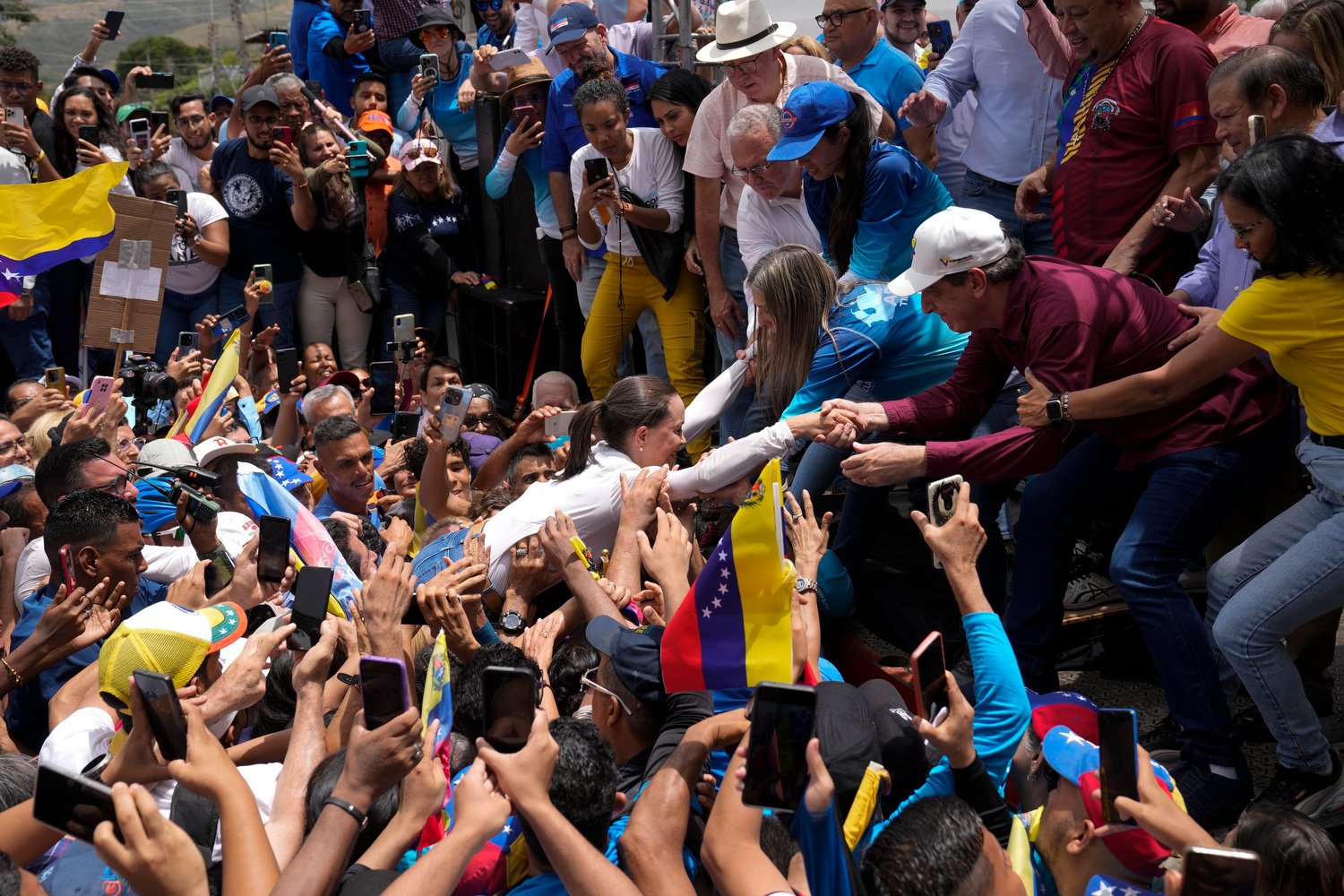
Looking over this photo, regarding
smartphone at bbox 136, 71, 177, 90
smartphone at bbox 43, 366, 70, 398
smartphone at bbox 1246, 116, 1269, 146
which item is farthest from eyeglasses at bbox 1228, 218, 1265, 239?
smartphone at bbox 136, 71, 177, 90

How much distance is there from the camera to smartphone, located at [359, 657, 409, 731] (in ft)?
8.32

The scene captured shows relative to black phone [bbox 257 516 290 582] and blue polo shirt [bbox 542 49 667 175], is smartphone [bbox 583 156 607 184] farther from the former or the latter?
black phone [bbox 257 516 290 582]

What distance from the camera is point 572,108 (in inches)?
266

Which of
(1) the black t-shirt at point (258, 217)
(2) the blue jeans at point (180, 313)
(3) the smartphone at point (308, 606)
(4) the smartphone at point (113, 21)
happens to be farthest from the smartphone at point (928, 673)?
(4) the smartphone at point (113, 21)

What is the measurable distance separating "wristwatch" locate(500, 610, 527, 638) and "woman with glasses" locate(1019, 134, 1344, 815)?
1.85 metres

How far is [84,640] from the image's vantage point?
3742 millimetres

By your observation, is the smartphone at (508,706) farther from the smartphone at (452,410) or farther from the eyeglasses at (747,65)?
the eyeglasses at (747,65)

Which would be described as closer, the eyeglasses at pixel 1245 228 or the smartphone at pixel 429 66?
the eyeglasses at pixel 1245 228

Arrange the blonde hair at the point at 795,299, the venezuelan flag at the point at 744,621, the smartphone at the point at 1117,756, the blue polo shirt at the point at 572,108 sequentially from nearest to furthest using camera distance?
the smartphone at the point at 1117,756 < the venezuelan flag at the point at 744,621 < the blonde hair at the point at 795,299 < the blue polo shirt at the point at 572,108

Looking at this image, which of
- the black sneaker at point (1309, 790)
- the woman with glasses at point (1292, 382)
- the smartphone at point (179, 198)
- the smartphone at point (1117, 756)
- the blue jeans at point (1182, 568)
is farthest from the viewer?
the smartphone at point (179, 198)

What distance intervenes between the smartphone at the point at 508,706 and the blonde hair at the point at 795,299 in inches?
91.3

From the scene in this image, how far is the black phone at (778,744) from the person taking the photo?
2293 millimetres

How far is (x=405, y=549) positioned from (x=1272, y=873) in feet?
11.6

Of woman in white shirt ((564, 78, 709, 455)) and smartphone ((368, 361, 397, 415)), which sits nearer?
woman in white shirt ((564, 78, 709, 455))
